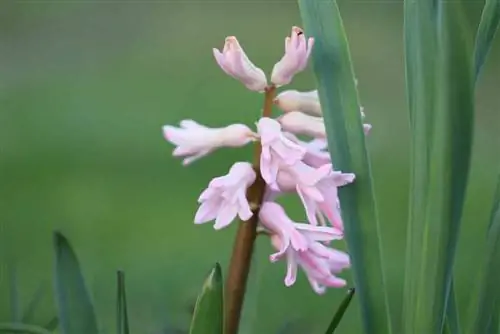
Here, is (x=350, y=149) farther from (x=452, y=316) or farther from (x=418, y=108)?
(x=452, y=316)

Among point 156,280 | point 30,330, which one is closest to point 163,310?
point 156,280

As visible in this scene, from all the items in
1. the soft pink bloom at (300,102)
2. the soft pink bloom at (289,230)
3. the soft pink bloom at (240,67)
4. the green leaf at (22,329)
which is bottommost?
the green leaf at (22,329)

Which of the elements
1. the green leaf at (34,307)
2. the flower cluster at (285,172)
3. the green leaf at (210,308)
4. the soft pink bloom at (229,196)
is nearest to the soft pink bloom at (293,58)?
the flower cluster at (285,172)

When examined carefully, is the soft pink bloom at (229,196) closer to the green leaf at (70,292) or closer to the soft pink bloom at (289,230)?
the soft pink bloom at (289,230)

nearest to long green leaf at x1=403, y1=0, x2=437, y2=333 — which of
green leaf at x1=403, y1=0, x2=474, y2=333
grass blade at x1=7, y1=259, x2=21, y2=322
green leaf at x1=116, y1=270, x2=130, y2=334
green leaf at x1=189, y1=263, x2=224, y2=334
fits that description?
green leaf at x1=403, y1=0, x2=474, y2=333

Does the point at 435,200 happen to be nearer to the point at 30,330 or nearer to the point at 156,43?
the point at 156,43

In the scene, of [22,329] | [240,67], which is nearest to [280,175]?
[240,67]

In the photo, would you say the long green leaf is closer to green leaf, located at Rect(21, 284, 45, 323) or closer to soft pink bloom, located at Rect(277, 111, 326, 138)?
soft pink bloom, located at Rect(277, 111, 326, 138)
